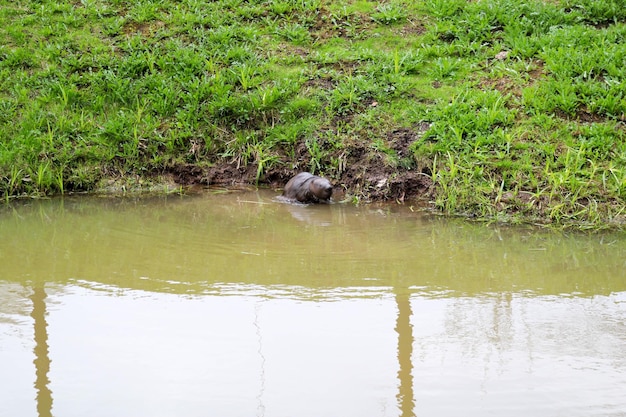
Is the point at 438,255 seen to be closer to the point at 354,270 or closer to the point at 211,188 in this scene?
the point at 354,270

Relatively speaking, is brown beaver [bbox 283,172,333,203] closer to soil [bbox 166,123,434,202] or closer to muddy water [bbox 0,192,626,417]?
soil [bbox 166,123,434,202]

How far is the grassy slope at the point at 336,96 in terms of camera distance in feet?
24.4

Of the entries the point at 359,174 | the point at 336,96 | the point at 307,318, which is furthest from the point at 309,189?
the point at 307,318

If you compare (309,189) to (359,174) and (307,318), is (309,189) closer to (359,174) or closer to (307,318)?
(359,174)

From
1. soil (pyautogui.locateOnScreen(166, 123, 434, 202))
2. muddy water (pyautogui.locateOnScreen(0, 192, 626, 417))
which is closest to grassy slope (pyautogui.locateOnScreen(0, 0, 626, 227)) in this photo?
soil (pyautogui.locateOnScreen(166, 123, 434, 202))

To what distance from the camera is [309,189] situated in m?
7.63

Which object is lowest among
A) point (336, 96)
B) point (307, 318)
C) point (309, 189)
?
point (309, 189)

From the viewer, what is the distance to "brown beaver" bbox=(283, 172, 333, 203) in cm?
756

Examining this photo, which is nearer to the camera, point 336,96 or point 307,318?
point 307,318

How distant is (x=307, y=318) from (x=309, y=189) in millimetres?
3273

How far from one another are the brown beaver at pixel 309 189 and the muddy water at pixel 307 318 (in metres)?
0.66

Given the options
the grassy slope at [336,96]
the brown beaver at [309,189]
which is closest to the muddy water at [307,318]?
the brown beaver at [309,189]

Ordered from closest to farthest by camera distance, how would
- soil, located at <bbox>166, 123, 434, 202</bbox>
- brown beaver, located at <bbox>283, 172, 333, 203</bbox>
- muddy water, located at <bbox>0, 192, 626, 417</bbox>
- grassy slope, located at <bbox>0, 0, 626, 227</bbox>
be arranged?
muddy water, located at <bbox>0, 192, 626, 417</bbox> < grassy slope, located at <bbox>0, 0, 626, 227</bbox> < brown beaver, located at <bbox>283, 172, 333, 203</bbox> < soil, located at <bbox>166, 123, 434, 202</bbox>

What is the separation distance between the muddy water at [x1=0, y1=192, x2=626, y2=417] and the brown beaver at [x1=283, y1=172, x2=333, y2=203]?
66 centimetres
